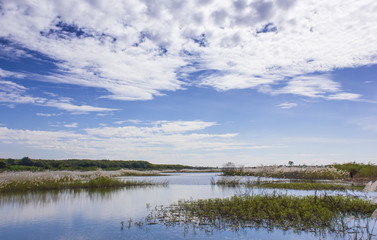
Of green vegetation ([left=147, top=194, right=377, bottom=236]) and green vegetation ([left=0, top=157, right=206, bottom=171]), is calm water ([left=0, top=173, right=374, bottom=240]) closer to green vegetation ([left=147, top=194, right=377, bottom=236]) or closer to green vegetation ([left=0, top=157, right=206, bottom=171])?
green vegetation ([left=147, top=194, right=377, bottom=236])

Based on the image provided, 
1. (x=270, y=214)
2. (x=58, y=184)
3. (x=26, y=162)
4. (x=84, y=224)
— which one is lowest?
(x=84, y=224)

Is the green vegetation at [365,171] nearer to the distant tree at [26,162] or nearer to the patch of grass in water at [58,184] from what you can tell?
the patch of grass in water at [58,184]

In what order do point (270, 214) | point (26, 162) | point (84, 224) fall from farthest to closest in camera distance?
point (26, 162), point (270, 214), point (84, 224)

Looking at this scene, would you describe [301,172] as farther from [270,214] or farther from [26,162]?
[26,162]

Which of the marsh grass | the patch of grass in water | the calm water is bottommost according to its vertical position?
the calm water

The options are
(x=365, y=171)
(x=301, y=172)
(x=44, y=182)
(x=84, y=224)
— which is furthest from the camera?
(x=301, y=172)

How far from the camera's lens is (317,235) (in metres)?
8.95

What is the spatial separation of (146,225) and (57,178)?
54.1 feet

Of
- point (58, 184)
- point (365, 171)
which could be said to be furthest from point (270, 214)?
point (365, 171)

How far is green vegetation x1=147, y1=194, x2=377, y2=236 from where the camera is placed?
33.3 ft

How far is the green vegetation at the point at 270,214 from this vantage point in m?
10.1

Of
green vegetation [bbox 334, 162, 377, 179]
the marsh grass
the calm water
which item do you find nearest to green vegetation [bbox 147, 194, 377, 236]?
the calm water

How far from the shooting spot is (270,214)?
11219 millimetres

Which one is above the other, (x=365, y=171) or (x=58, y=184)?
(x=365, y=171)
